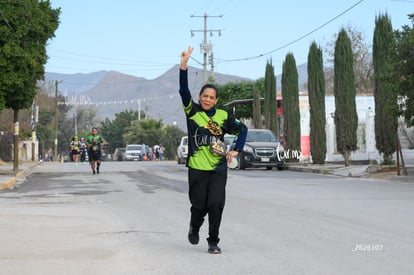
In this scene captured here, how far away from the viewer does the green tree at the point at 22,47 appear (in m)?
25.8

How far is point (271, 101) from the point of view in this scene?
46.9 m

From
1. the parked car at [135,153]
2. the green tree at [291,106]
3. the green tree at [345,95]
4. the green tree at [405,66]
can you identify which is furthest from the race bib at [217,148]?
the parked car at [135,153]

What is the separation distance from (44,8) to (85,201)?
1454 cm

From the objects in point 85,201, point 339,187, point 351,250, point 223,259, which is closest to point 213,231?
point 223,259

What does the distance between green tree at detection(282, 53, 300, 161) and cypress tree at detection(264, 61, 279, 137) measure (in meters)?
4.73

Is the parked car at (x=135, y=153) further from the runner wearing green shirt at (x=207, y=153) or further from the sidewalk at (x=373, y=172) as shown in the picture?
the runner wearing green shirt at (x=207, y=153)

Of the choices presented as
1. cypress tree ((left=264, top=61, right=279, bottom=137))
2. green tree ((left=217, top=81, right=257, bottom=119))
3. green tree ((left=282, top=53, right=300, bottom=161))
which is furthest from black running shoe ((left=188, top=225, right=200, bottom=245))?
green tree ((left=217, top=81, right=257, bottom=119))

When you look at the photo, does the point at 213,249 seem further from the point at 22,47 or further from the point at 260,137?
the point at 260,137

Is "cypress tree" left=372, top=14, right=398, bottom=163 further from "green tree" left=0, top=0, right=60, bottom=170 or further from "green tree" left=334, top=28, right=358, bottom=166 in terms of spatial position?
"green tree" left=0, top=0, right=60, bottom=170

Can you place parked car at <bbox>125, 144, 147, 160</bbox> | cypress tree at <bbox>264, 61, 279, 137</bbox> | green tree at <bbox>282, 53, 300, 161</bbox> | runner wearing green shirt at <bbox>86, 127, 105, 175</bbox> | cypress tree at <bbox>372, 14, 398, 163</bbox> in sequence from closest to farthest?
runner wearing green shirt at <bbox>86, 127, 105, 175</bbox> → cypress tree at <bbox>372, 14, 398, 163</bbox> → green tree at <bbox>282, 53, 300, 161</bbox> → cypress tree at <bbox>264, 61, 279, 137</bbox> → parked car at <bbox>125, 144, 147, 160</bbox>

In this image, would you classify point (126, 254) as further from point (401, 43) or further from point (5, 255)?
point (401, 43)

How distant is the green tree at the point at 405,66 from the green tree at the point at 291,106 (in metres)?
17.3

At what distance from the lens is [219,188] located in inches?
315

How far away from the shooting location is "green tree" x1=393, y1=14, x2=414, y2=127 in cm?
2277
